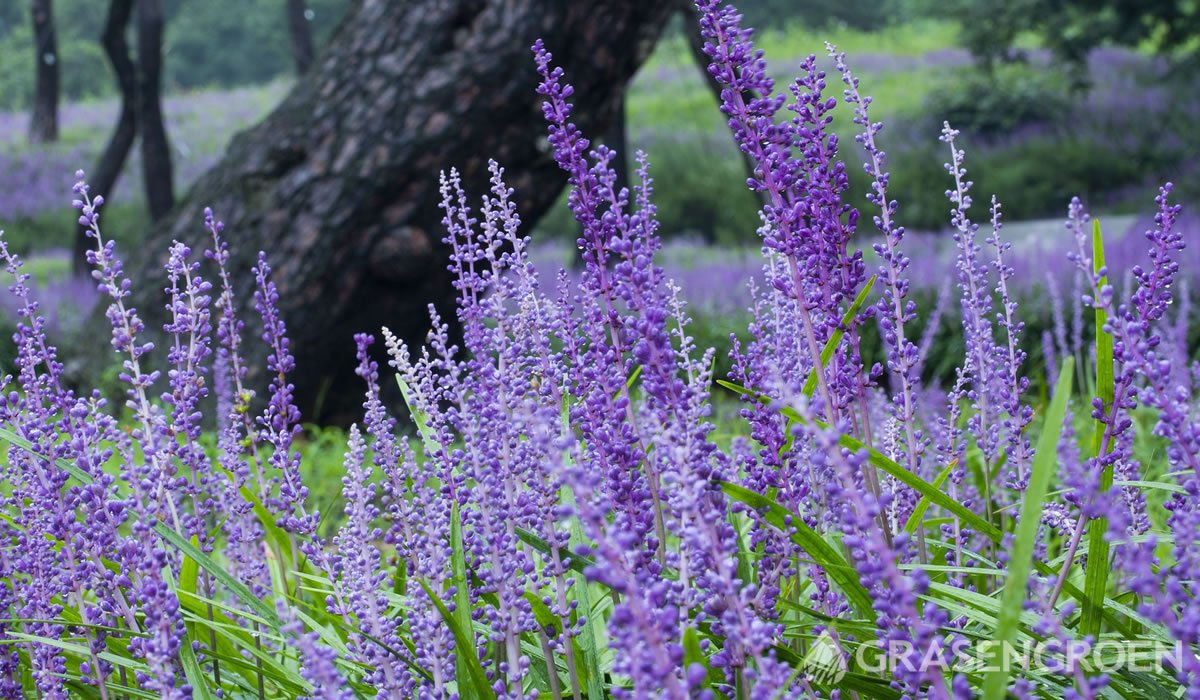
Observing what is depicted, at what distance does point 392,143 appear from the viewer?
244 inches

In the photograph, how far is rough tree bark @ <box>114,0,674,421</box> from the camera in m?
6.23

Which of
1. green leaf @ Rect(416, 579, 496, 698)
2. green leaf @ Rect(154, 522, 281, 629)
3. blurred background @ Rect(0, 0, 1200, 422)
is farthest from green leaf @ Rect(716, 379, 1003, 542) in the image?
blurred background @ Rect(0, 0, 1200, 422)

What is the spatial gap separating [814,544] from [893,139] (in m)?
20.7

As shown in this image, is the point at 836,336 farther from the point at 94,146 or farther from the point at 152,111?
the point at 94,146

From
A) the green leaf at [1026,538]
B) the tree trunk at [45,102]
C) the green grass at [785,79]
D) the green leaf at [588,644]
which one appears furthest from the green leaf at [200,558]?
the tree trunk at [45,102]

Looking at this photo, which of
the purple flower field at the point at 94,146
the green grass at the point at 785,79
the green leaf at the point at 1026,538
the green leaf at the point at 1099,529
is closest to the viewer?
the green leaf at the point at 1026,538

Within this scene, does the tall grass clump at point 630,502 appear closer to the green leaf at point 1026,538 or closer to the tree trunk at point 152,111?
the green leaf at point 1026,538

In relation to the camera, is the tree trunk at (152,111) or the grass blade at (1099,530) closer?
the grass blade at (1099,530)

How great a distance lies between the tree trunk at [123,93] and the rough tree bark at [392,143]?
690 cm

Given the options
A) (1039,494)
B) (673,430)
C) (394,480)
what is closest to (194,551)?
(394,480)

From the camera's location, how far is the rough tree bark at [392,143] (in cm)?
623

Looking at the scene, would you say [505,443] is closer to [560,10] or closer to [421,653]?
[421,653]

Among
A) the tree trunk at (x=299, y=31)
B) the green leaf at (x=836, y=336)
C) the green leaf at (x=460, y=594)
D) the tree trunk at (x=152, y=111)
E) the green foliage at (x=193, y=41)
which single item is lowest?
the green leaf at (x=460, y=594)

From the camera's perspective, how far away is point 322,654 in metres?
1.31
